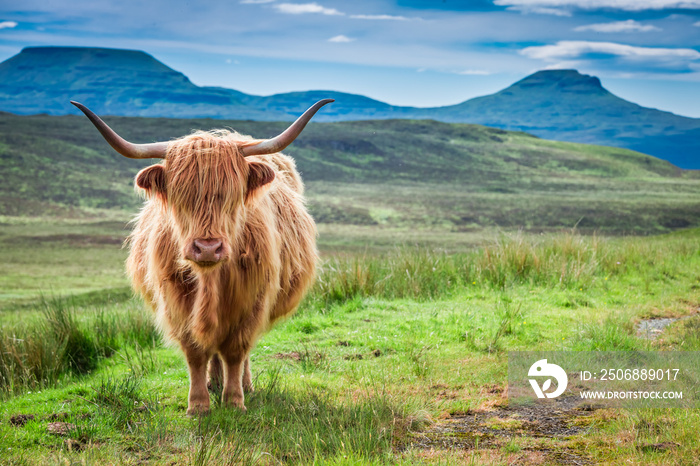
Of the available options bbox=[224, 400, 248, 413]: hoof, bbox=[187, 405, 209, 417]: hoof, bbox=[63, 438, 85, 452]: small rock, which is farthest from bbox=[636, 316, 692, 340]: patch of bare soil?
bbox=[63, 438, 85, 452]: small rock

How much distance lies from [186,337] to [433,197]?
3901 cm

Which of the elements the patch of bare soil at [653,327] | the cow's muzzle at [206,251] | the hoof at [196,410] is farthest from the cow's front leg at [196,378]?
the patch of bare soil at [653,327]

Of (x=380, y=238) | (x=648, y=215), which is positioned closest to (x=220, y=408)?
(x=380, y=238)

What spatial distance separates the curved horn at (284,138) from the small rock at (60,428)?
69.3 inches

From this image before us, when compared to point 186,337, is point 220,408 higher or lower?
lower

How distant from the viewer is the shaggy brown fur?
10.3 ft

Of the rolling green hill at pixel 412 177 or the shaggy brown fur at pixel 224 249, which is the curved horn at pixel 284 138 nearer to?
the shaggy brown fur at pixel 224 249

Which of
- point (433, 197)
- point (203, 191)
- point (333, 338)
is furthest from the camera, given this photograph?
point (433, 197)

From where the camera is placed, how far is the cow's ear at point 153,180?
3205mm

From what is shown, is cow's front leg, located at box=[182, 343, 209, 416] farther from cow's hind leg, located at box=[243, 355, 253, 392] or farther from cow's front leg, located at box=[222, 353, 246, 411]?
cow's hind leg, located at box=[243, 355, 253, 392]

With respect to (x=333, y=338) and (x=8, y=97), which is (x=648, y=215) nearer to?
(x=333, y=338)

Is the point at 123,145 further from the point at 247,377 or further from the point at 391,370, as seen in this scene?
the point at 391,370

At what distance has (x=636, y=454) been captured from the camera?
2684 mm

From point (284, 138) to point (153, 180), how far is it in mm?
750
